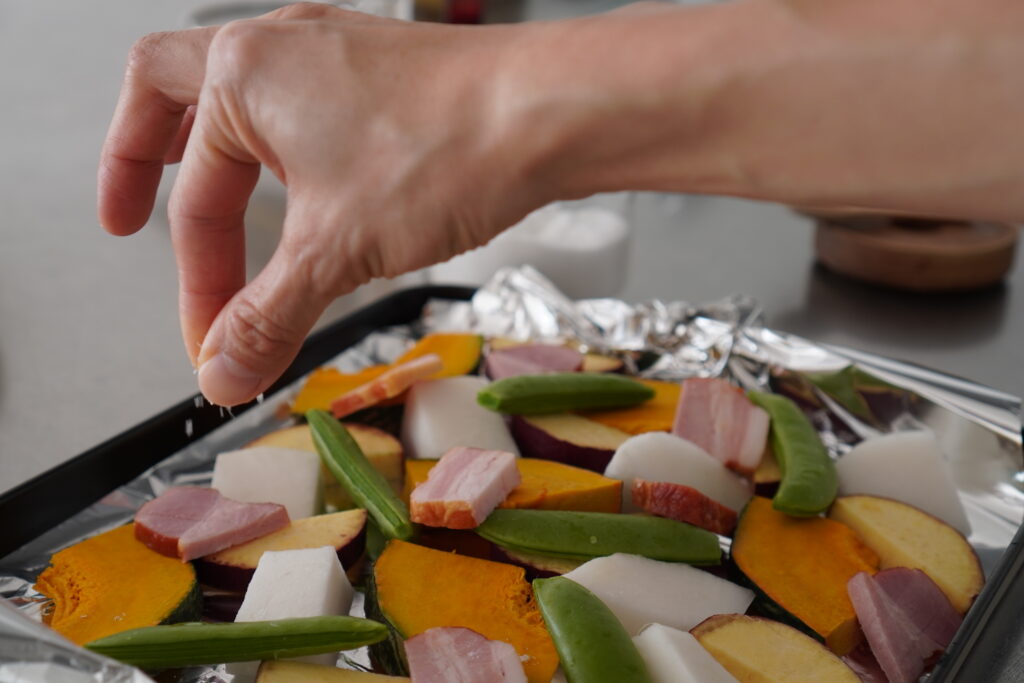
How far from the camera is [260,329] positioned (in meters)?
0.95

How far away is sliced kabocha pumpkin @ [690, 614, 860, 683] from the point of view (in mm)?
1027

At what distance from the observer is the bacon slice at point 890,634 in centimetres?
108

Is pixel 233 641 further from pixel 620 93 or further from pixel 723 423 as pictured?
pixel 723 423

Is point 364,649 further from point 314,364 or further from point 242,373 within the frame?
point 314,364

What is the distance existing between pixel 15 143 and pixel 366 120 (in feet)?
9.11

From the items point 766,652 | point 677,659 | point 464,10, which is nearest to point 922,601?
point 766,652

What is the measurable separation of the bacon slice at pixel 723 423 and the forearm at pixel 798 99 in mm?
673

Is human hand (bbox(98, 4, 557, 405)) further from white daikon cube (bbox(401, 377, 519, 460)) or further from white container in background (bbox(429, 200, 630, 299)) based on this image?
white container in background (bbox(429, 200, 630, 299))

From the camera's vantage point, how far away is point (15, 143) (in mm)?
3131

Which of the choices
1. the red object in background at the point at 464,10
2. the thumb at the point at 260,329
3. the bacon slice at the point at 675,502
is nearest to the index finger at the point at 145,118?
the thumb at the point at 260,329

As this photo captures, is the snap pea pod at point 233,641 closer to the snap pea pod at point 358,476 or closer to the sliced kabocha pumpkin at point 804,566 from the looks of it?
the snap pea pod at point 358,476

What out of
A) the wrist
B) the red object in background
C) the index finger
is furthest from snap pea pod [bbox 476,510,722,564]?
the red object in background

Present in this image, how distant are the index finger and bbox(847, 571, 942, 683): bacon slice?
37.5 inches

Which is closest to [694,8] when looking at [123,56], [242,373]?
[242,373]
